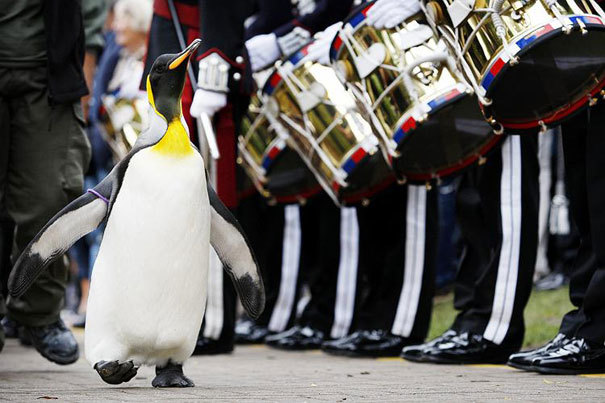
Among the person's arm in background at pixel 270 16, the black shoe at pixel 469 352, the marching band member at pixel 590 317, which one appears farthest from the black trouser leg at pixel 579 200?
the person's arm in background at pixel 270 16

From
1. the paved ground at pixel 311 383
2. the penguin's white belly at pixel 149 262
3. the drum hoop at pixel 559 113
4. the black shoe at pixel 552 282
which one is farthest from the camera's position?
the black shoe at pixel 552 282

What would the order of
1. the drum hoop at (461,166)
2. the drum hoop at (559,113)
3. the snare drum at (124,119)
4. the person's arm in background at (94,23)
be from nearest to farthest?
the drum hoop at (559,113)
the drum hoop at (461,166)
the person's arm in background at (94,23)
the snare drum at (124,119)

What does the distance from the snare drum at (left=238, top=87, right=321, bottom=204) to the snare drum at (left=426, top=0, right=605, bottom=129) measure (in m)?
1.89

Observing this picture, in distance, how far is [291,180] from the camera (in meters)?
6.12

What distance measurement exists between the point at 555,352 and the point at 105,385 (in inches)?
61.7

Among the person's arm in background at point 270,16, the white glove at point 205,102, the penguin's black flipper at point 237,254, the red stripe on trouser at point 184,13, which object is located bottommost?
the penguin's black flipper at point 237,254

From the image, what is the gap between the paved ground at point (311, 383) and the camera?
335 cm

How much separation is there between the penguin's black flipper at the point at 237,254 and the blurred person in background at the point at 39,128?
44.5 inches

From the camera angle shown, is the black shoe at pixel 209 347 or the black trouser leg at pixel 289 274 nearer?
the black shoe at pixel 209 347

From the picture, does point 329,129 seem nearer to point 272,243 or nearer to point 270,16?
point 270,16

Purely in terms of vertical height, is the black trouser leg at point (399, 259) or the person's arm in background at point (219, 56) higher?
the person's arm in background at point (219, 56)

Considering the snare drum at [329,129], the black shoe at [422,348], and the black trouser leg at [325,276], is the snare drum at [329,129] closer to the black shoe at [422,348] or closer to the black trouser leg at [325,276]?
the black shoe at [422,348]

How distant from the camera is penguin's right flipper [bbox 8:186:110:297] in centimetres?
359

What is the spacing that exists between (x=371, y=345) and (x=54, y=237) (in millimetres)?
2069
